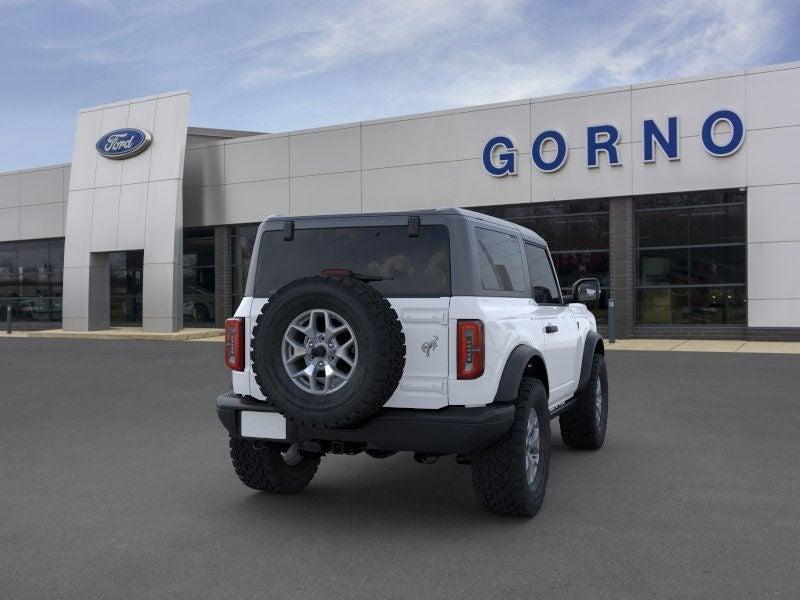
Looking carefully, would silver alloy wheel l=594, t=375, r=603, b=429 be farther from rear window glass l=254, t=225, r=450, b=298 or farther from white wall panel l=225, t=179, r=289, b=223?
white wall panel l=225, t=179, r=289, b=223

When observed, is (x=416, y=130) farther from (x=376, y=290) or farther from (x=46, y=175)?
(x=376, y=290)

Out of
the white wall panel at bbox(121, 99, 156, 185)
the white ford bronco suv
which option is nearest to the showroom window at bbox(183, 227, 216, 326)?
the white wall panel at bbox(121, 99, 156, 185)

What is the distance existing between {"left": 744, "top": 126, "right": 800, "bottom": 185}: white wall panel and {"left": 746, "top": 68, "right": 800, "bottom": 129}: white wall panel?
0.76ft

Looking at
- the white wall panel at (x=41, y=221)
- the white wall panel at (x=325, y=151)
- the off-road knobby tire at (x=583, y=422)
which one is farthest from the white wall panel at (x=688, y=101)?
the white wall panel at (x=41, y=221)

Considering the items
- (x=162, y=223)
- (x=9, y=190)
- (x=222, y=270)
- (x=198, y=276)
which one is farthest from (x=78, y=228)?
(x=9, y=190)

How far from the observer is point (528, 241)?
617cm

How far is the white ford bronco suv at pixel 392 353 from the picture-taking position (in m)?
4.35

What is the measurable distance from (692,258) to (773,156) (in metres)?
3.39

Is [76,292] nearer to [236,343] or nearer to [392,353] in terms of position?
[236,343]

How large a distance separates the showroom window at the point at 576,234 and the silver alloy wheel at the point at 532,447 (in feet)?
59.4

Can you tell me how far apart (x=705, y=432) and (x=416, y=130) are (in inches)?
719

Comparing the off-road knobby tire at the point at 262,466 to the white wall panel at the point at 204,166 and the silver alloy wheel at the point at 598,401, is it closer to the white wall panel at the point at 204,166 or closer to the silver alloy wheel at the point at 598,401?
the silver alloy wheel at the point at 598,401

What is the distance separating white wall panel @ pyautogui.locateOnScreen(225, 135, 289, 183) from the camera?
26984 mm

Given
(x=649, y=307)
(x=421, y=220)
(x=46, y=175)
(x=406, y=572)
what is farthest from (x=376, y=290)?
(x=46, y=175)
